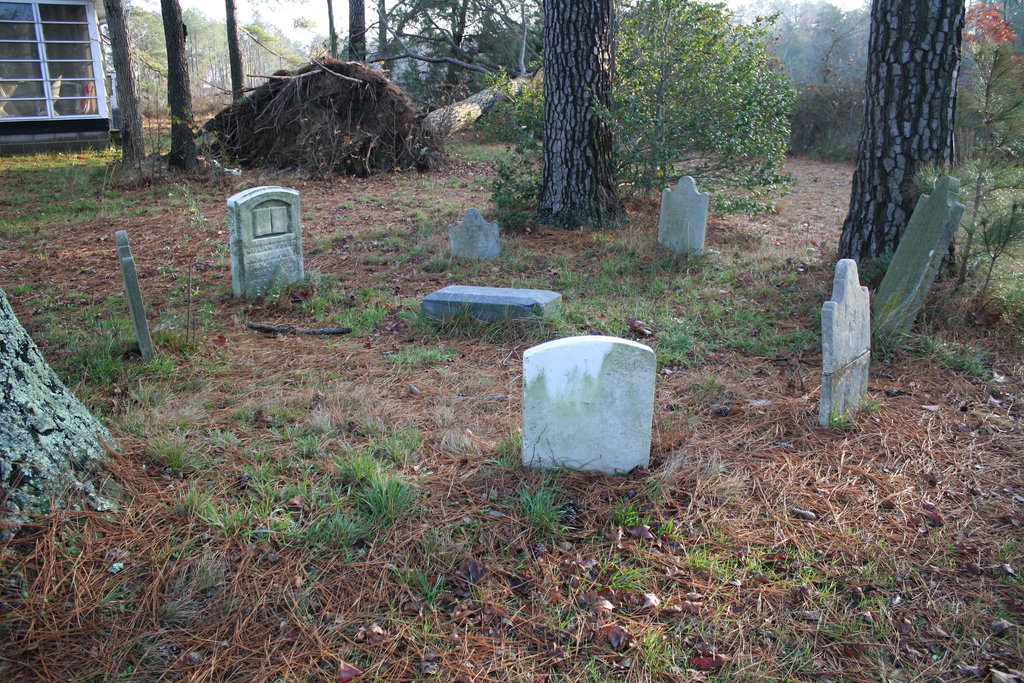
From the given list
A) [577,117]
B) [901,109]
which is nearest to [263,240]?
[577,117]

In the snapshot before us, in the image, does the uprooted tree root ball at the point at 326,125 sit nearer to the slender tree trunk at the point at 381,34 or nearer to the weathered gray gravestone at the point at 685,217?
the weathered gray gravestone at the point at 685,217

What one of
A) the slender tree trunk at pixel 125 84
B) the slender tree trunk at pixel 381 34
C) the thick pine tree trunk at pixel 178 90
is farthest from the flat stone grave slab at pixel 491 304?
the slender tree trunk at pixel 381 34

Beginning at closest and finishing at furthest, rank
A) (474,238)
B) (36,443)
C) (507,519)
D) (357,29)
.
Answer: (36,443) < (507,519) < (474,238) < (357,29)

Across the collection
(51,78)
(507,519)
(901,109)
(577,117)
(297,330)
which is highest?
(51,78)

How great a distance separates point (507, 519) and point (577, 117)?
6.56 metres

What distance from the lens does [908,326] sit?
4.75 m

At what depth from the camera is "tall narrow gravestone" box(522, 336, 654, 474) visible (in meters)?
3.06

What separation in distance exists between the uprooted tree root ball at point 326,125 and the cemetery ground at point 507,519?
348 inches

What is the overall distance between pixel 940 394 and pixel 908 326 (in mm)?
830

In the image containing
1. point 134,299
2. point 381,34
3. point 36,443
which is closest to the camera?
point 36,443

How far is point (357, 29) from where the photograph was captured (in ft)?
61.7

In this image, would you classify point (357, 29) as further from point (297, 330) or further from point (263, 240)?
point (297, 330)

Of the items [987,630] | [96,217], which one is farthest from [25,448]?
[96,217]

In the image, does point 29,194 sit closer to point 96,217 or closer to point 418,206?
point 96,217
